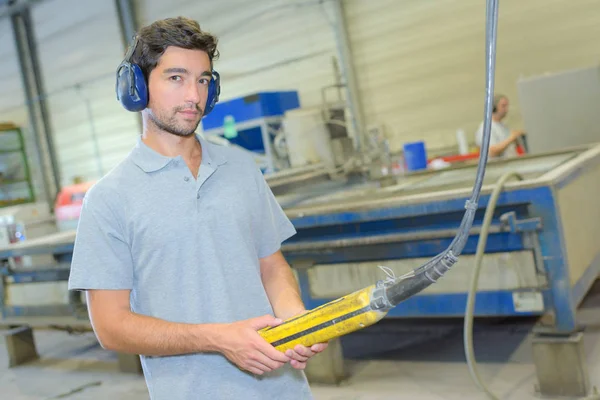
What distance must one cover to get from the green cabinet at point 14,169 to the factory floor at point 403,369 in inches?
252

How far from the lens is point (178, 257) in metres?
1.34

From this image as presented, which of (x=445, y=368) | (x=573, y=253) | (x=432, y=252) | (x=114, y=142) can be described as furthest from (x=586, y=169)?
(x=114, y=142)

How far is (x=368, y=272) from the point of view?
3.08m

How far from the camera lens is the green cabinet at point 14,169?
10.6m

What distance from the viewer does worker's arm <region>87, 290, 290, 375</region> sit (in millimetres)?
1265

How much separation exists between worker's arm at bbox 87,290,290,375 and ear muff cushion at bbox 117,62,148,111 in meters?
0.40

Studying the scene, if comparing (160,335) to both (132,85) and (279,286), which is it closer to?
(279,286)

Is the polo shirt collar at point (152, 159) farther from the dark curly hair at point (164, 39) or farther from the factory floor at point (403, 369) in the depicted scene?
the factory floor at point (403, 369)

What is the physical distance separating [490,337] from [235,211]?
2.70m

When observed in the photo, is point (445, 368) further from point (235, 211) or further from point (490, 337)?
point (235, 211)

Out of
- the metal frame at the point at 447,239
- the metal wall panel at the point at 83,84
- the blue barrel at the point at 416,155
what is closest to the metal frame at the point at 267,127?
the blue barrel at the point at 416,155

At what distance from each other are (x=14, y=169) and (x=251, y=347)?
412 inches

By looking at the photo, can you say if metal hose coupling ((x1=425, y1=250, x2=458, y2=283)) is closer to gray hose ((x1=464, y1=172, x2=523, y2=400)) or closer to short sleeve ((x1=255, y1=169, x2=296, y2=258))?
short sleeve ((x1=255, y1=169, x2=296, y2=258))

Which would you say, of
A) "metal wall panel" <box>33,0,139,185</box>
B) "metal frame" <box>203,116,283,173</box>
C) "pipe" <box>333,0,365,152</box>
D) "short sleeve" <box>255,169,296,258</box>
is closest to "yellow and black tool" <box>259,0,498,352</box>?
"short sleeve" <box>255,169,296,258</box>
